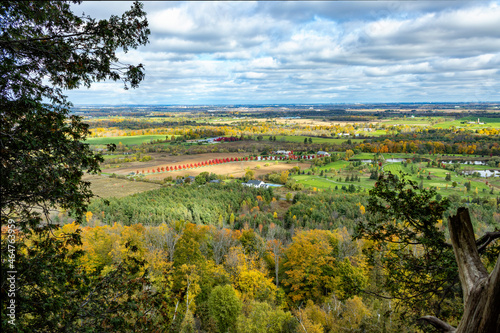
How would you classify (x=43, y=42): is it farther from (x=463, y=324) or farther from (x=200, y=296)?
(x=200, y=296)

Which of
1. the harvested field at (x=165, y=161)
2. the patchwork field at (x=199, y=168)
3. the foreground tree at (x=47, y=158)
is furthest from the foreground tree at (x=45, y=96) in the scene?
the harvested field at (x=165, y=161)

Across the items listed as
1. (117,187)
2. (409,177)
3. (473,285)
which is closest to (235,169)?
(117,187)

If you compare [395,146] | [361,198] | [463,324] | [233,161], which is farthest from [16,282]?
[395,146]

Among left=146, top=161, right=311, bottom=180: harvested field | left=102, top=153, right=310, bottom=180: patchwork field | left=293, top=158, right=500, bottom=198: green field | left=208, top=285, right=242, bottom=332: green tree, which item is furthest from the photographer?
left=102, top=153, right=310, bottom=180: patchwork field

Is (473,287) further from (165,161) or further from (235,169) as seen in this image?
(165,161)

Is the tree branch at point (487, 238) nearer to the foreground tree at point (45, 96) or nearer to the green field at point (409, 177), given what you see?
the foreground tree at point (45, 96)

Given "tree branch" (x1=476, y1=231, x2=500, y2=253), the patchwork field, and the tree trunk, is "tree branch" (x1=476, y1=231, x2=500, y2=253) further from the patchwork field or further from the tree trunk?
the patchwork field

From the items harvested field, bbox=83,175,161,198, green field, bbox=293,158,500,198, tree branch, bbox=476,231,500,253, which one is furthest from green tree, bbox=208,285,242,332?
harvested field, bbox=83,175,161,198
